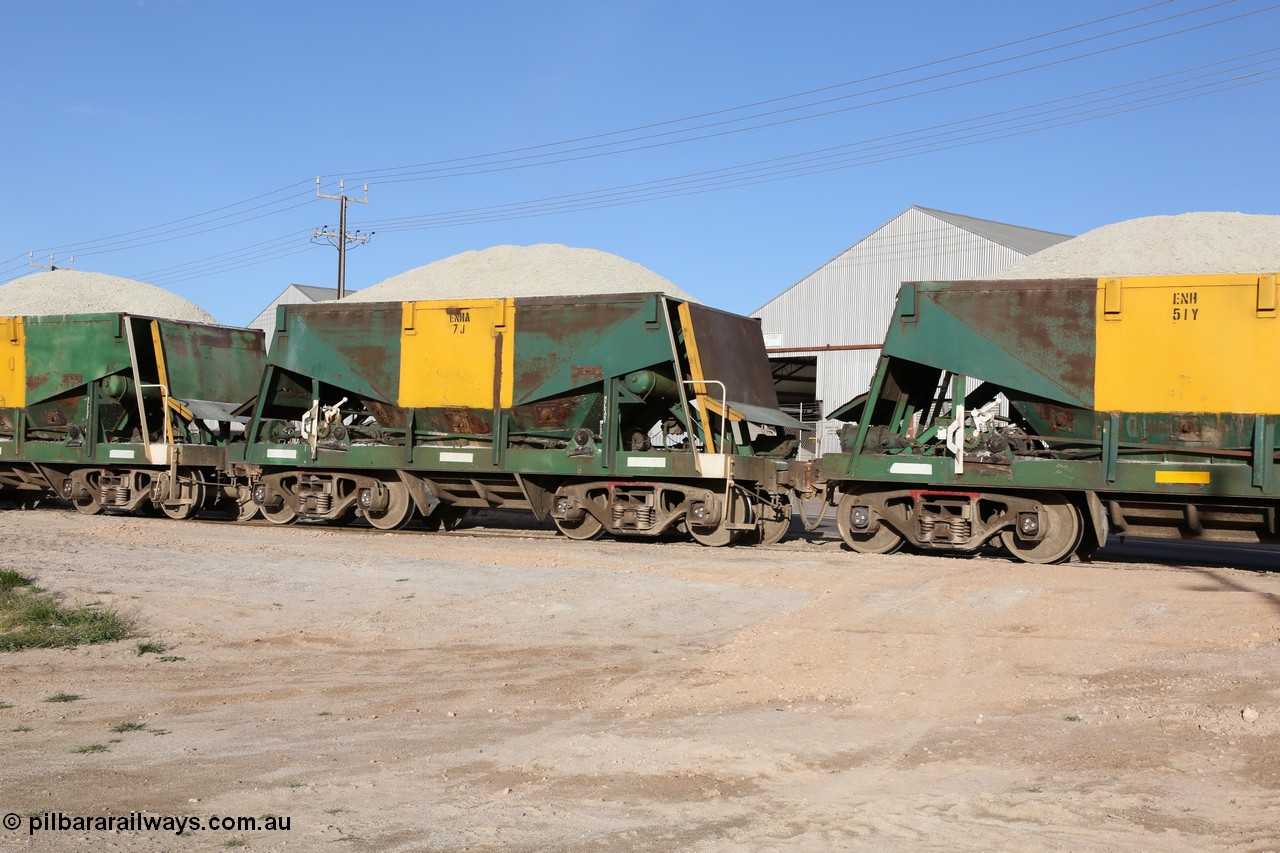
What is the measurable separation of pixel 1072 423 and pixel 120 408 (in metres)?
15.3

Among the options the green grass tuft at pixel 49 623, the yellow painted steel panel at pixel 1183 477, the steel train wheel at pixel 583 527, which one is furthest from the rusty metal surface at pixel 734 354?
the green grass tuft at pixel 49 623

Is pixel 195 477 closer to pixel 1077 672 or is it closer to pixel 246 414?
pixel 246 414

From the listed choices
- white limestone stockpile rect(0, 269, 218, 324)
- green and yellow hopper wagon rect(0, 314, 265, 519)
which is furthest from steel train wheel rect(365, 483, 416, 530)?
white limestone stockpile rect(0, 269, 218, 324)

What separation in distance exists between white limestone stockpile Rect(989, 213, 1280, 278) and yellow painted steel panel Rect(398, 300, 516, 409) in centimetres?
2563

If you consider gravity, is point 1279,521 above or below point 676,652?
above

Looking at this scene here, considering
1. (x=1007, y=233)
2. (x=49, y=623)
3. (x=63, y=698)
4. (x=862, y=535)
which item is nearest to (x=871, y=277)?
(x=1007, y=233)

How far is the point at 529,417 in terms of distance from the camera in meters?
16.4

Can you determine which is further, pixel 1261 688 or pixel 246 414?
pixel 246 414

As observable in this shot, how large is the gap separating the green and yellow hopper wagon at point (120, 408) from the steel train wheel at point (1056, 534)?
39.7 feet

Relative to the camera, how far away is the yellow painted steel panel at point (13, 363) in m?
20.7

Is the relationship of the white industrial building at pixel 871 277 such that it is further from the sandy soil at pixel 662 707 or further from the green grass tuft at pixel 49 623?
the green grass tuft at pixel 49 623

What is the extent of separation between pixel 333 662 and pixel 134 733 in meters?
2.05

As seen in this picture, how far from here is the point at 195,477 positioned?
63.1 feet

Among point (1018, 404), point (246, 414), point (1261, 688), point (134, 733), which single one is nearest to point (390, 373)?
point (246, 414)
